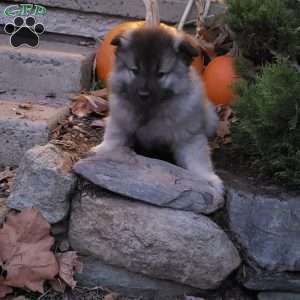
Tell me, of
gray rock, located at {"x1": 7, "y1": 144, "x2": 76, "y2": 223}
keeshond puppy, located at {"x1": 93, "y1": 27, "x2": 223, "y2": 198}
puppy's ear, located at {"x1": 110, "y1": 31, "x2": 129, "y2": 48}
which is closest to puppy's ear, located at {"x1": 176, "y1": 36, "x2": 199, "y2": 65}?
keeshond puppy, located at {"x1": 93, "y1": 27, "x2": 223, "y2": 198}

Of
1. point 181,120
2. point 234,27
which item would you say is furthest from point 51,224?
point 234,27

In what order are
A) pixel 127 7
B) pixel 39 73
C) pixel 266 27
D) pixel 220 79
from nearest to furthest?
1. pixel 266 27
2. pixel 220 79
3. pixel 39 73
4. pixel 127 7

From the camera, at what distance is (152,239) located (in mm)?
3092

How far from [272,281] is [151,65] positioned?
1301 millimetres

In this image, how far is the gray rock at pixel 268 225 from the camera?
10.2 feet

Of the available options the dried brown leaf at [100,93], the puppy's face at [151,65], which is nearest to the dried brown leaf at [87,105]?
the dried brown leaf at [100,93]

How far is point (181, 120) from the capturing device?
3.30m

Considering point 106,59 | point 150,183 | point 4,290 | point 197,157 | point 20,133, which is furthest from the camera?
point 106,59

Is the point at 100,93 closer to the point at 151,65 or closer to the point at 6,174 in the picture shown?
the point at 6,174

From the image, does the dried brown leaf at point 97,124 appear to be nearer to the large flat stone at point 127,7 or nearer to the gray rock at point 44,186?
the gray rock at point 44,186

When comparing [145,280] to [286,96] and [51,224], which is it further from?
[286,96]

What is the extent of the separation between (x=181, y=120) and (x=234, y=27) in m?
1.16

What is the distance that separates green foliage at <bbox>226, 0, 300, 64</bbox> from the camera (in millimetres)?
3896

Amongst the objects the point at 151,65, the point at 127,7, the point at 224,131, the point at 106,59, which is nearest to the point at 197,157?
the point at 151,65
